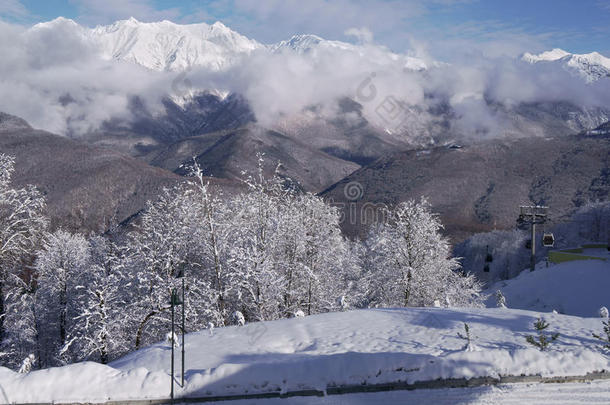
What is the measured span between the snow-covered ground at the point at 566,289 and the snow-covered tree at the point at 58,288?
29.1 m

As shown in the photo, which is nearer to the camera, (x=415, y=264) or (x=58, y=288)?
(x=58, y=288)

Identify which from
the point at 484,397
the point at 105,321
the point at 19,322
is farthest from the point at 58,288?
the point at 484,397

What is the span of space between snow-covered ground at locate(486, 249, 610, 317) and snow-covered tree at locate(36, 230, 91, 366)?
2910 cm

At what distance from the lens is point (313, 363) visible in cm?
1321

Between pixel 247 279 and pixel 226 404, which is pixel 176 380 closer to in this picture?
pixel 226 404

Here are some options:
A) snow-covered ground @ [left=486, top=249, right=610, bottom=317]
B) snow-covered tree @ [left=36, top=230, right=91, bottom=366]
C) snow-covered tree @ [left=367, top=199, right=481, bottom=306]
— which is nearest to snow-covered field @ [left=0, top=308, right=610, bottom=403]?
snow-covered tree @ [left=367, top=199, right=481, bottom=306]

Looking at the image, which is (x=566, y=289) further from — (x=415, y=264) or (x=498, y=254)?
(x=498, y=254)

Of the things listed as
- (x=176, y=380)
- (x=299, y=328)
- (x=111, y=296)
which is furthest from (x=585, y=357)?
(x=111, y=296)

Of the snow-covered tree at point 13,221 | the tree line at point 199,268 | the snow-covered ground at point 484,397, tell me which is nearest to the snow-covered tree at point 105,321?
the tree line at point 199,268

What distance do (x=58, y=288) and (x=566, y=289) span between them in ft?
111

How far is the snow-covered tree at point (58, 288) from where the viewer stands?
2931 cm

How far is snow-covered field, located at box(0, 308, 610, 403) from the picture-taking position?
12508 mm

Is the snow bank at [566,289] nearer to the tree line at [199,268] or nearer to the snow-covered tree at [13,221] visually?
the tree line at [199,268]

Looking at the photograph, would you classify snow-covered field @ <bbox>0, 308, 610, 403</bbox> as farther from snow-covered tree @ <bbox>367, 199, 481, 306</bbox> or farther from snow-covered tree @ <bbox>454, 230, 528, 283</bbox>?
snow-covered tree @ <bbox>454, 230, 528, 283</bbox>
